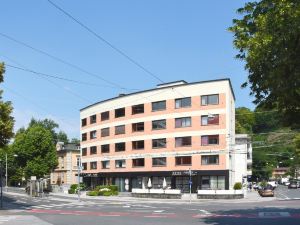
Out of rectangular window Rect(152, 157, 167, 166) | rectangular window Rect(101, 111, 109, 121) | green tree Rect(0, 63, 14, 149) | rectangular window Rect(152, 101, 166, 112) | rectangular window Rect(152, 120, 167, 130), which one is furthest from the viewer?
rectangular window Rect(101, 111, 109, 121)

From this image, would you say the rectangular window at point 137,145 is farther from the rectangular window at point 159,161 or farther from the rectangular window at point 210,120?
the rectangular window at point 210,120

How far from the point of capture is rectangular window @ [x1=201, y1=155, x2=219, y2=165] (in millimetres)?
63656

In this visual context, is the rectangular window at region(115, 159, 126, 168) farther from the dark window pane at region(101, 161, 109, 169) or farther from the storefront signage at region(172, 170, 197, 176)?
the storefront signage at region(172, 170, 197, 176)

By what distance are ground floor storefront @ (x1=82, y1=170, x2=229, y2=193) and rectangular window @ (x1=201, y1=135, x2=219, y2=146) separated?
142 inches

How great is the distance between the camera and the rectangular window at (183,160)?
6600 cm

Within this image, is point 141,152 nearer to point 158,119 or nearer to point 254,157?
point 158,119

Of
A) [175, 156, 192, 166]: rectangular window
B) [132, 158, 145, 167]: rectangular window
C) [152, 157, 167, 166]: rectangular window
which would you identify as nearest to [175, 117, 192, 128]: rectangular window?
[175, 156, 192, 166]: rectangular window

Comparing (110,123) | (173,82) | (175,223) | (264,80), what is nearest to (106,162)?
(110,123)

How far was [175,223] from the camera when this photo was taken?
996 inches

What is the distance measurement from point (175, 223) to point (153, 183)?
44.9 m

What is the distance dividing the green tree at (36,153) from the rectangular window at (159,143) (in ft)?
66.7

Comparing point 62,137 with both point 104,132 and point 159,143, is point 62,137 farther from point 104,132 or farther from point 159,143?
point 159,143

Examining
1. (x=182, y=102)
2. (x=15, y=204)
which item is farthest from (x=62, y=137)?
(x=15, y=204)

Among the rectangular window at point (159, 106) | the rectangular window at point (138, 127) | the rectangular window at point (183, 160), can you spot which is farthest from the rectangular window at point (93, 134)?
the rectangular window at point (183, 160)
